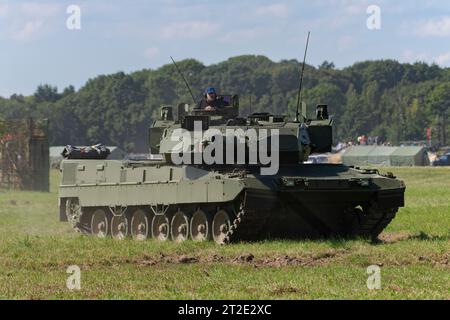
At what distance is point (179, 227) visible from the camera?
77.8ft

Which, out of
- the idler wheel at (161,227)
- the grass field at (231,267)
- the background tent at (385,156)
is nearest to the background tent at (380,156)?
the background tent at (385,156)

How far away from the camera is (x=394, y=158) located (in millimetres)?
88625

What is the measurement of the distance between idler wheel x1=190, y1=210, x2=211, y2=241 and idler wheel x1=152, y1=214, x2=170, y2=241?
934mm

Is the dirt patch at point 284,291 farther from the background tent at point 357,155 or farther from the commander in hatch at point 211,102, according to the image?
the background tent at point 357,155

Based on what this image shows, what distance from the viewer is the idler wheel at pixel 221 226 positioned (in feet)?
71.9

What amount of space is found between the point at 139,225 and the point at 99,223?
6.83 ft

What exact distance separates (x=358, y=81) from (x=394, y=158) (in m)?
76.9

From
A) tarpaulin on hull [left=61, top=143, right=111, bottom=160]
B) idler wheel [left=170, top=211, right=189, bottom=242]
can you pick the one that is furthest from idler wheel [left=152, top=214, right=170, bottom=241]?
tarpaulin on hull [left=61, top=143, right=111, bottom=160]

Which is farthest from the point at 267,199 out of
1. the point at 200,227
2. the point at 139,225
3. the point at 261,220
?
the point at 139,225

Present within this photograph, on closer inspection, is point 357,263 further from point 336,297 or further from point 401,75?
point 401,75

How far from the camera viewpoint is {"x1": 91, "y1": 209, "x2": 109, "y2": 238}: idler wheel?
87.5ft

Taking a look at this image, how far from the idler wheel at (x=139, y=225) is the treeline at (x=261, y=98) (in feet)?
227

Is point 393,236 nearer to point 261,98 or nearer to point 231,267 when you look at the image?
point 231,267
